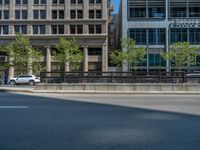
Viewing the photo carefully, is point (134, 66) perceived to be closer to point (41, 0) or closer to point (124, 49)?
point (124, 49)

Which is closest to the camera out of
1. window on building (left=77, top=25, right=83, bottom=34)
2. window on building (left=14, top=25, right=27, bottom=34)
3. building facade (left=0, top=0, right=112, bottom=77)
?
building facade (left=0, top=0, right=112, bottom=77)

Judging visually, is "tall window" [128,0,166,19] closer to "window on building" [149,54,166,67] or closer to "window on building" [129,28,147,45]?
"window on building" [129,28,147,45]

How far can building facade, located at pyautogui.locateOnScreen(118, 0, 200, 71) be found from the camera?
2378 inches

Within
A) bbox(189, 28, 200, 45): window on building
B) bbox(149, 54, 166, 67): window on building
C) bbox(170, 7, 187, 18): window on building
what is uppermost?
bbox(170, 7, 187, 18): window on building

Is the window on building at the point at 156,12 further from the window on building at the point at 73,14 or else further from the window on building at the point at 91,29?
the window on building at the point at 73,14

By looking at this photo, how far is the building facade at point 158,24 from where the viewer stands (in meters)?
60.4

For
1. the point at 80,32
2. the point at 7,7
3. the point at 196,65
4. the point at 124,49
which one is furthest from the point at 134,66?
the point at 7,7

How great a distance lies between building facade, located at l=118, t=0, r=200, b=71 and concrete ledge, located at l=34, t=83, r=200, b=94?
1530 inches

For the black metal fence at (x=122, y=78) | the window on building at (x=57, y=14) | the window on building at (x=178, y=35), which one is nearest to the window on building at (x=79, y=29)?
the window on building at (x=57, y=14)

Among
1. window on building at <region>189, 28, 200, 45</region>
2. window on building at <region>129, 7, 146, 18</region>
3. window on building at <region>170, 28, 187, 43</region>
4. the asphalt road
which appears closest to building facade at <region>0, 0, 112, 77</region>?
window on building at <region>129, 7, 146, 18</region>

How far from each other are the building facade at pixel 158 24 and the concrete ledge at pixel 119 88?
38.9 m

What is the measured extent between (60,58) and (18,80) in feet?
44.4

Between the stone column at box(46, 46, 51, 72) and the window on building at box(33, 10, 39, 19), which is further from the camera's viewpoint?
the window on building at box(33, 10, 39, 19)

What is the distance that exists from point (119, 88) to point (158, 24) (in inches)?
1646
